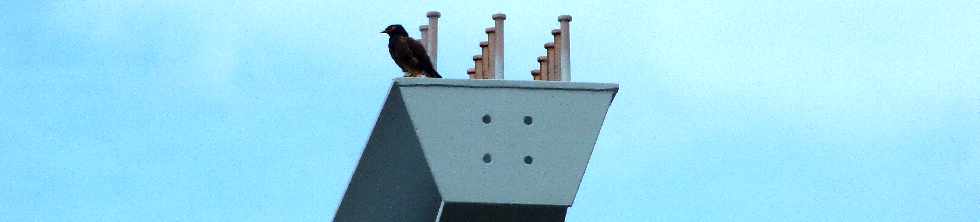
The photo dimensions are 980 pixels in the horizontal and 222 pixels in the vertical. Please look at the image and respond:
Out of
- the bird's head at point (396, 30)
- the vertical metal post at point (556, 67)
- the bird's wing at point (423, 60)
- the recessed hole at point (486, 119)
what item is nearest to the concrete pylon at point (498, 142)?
the recessed hole at point (486, 119)

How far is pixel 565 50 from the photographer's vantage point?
35.6 ft

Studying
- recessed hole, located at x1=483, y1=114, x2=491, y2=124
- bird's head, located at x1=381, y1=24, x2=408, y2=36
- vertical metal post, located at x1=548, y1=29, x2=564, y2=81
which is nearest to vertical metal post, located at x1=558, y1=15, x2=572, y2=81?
vertical metal post, located at x1=548, y1=29, x2=564, y2=81

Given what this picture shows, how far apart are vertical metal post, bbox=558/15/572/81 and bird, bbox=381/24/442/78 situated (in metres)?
0.86

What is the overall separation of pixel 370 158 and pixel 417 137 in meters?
Result: 0.80

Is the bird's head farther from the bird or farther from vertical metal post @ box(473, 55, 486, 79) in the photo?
vertical metal post @ box(473, 55, 486, 79)

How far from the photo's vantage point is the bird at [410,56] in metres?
11.3

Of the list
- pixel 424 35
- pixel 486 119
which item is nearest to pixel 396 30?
pixel 424 35

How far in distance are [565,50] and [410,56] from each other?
3.54 ft

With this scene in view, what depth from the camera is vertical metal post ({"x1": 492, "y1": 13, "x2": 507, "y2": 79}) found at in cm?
1084

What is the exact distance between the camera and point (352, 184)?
11.0m

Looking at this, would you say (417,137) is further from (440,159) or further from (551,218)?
(551,218)

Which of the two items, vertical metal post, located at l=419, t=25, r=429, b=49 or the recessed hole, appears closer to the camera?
the recessed hole

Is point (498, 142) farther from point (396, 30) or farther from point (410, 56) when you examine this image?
point (396, 30)

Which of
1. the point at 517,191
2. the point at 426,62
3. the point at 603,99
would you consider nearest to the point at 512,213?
the point at 517,191
